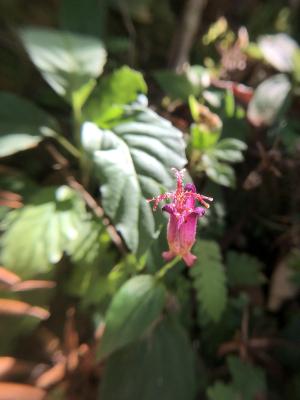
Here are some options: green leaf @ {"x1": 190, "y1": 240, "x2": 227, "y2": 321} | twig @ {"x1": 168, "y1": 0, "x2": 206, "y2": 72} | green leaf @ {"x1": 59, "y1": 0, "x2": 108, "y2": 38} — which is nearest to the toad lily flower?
green leaf @ {"x1": 190, "y1": 240, "x2": 227, "y2": 321}

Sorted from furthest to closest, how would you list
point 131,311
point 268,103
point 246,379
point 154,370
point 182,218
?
point 268,103
point 246,379
point 154,370
point 131,311
point 182,218

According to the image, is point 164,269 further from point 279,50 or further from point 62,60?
point 279,50

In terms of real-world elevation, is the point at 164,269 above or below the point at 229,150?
below

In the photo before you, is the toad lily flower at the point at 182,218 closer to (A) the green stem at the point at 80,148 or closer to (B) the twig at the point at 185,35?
(A) the green stem at the point at 80,148

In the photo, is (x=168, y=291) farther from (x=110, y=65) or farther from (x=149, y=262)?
(x=110, y=65)

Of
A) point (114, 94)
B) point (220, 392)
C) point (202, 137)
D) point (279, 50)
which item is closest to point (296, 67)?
point (279, 50)
